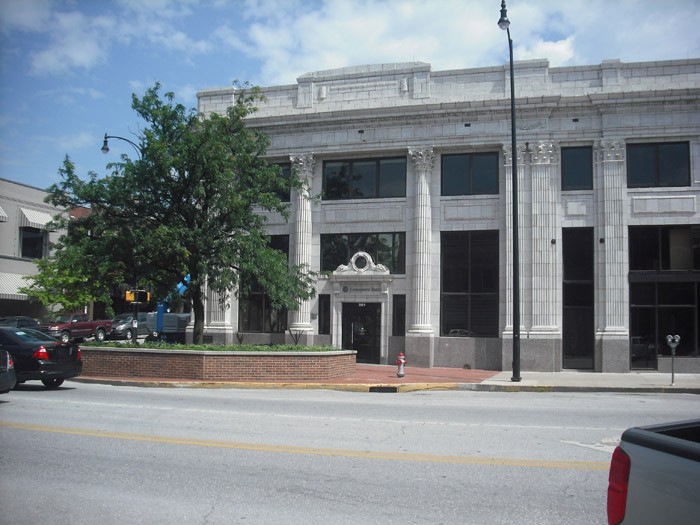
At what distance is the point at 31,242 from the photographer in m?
46.4

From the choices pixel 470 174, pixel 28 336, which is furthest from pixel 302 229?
pixel 28 336

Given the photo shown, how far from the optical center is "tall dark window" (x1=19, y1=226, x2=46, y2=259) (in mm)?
45688

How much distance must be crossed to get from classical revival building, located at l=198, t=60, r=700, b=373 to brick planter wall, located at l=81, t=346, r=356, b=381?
6012mm

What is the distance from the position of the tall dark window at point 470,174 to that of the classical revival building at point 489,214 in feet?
0.18

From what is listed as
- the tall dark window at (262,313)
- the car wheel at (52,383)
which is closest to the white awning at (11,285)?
the tall dark window at (262,313)

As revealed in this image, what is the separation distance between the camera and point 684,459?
129 inches

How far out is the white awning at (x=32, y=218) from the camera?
45.1 metres

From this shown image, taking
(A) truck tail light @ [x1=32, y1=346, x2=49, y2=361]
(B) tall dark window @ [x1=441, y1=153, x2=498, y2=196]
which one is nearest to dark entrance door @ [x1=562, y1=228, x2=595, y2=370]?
(B) tall dark window @ [x1=441, y1=153, x2=498, y2=196]

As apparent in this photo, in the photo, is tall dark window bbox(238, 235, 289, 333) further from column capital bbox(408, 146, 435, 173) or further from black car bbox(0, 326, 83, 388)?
black car bbox(0, 326, 83, 388)

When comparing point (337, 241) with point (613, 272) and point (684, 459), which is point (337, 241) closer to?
point (613, 272)

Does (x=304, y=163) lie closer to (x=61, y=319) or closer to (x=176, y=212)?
(x=176, y=212)

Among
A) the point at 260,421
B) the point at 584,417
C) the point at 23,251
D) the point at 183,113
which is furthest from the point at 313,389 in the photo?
the point at 23,251

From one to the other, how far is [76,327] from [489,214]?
25.6 m

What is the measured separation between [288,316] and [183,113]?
9.81m
